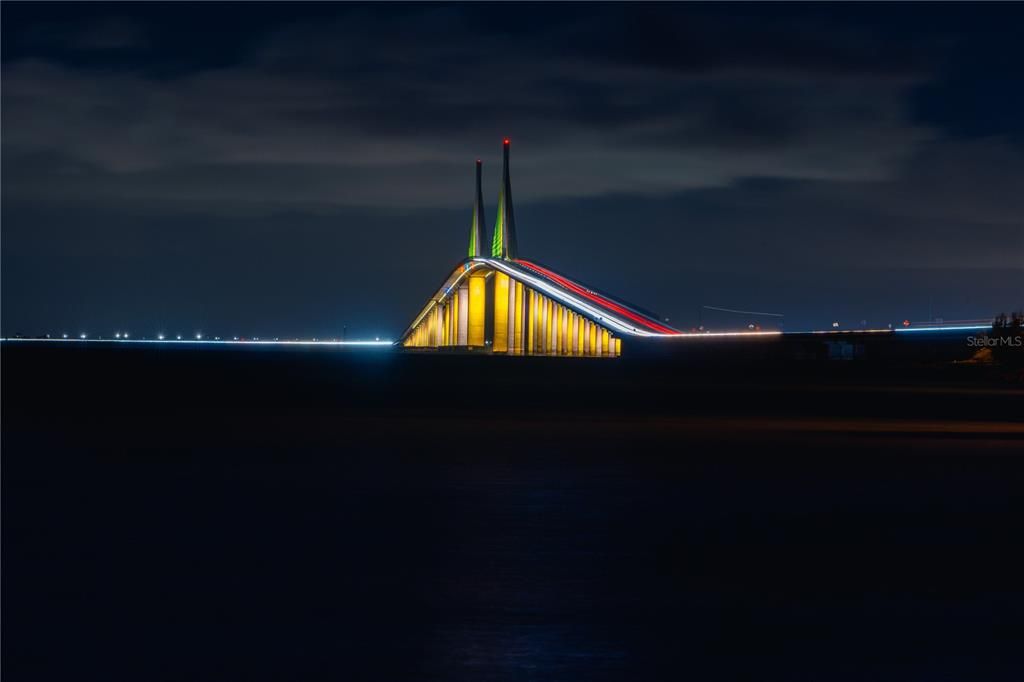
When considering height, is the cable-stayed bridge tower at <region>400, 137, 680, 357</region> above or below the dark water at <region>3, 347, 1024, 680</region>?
above

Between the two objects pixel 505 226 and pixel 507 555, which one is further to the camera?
pixel 505 226

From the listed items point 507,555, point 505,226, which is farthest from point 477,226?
point 507,555

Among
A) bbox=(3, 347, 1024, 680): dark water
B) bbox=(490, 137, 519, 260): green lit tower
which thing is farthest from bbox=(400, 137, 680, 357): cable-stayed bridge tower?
bbox=(3, 347, 1024, 680): dark water

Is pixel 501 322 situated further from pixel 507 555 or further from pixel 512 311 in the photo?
pixel 507 555

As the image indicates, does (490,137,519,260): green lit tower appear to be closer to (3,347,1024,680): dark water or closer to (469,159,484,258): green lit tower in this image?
(469,159,484,258): green lit tower

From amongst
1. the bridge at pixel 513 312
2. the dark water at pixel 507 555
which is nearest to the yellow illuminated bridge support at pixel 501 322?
the bridge at pixel 513 312

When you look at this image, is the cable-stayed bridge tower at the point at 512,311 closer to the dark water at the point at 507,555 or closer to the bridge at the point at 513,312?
the bridge at the point at 513,312
